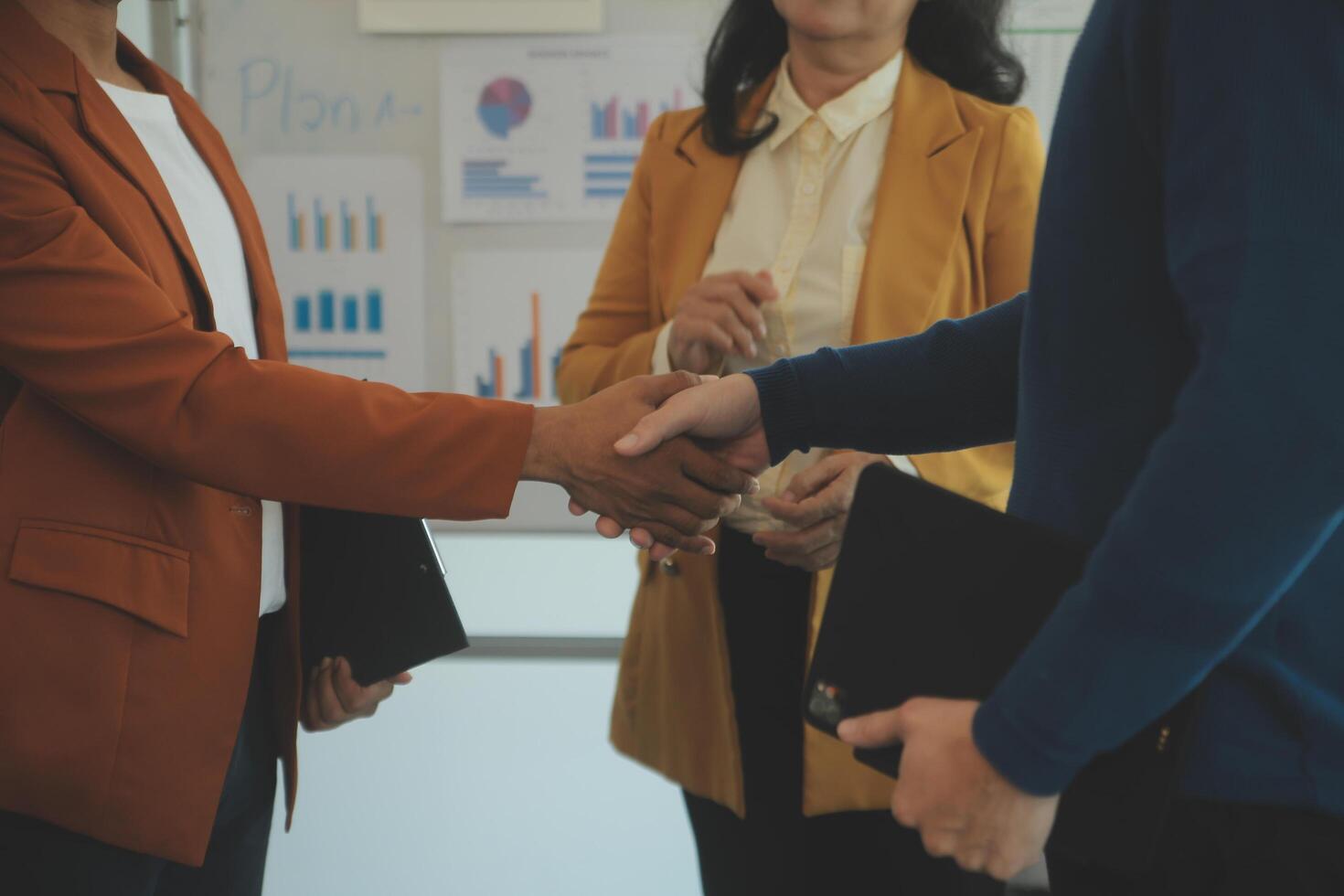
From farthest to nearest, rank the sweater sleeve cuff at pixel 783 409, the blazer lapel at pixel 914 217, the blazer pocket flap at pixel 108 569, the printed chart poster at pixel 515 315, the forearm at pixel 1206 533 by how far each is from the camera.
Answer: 1. the printed chart poster at pixel 515 315
2. the blazer lapel at pixel 914 217
3. the sweater sleeve cuff at pixel 783 409
4. the blazer pocket flap at pixel 108 569
5. the forearm at pixel 1206 533

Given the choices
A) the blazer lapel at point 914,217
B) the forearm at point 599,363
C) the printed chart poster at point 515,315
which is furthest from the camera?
the printed chart poster at point 515,315

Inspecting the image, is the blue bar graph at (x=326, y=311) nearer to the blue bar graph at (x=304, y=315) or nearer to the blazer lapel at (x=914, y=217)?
the blue bar graph at (x=304, y=315)

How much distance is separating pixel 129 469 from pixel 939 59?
1.08 metres

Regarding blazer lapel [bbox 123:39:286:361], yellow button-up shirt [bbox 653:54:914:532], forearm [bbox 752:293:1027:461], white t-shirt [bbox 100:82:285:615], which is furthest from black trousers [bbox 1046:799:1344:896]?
blazer lapel [bbox 123:39:286:361]

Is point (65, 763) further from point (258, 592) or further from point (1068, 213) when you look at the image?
point (1068, 213)

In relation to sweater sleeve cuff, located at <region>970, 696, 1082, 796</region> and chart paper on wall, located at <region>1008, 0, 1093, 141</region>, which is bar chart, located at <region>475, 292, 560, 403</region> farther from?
sweater sleeve cuff, located at <region>970, 696, 1082, 796</region>

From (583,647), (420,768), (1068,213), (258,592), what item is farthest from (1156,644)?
(420,768)

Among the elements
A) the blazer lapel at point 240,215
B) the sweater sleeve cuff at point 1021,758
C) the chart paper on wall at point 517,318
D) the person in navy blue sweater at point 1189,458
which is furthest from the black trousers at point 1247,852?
the chart paper on wall at point 517,318

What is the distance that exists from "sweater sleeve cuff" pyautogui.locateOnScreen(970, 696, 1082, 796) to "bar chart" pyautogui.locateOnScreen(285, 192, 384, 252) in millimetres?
1825

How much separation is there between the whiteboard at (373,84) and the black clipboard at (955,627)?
5.02 ft

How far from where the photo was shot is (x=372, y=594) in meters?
1.21

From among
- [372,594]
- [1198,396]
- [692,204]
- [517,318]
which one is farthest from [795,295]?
[517,318]

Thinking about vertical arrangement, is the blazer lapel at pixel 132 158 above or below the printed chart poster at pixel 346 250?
above

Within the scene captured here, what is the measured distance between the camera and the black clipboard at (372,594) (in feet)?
3.90
